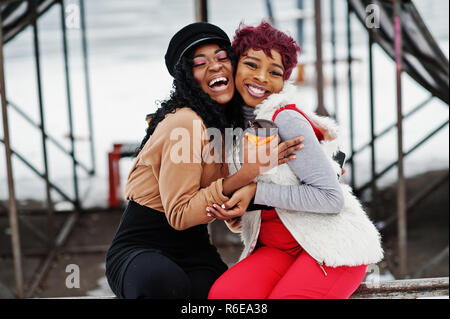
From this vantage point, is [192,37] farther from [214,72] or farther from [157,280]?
[157,280]

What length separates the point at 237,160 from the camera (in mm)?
1965

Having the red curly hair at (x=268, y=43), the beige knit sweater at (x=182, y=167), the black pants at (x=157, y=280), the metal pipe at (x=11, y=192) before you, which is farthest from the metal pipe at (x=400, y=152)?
the metal pipe at (x=11, y=192)

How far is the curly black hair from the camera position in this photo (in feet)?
6.48

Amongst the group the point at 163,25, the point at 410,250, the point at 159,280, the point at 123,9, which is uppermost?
the point at 123,9

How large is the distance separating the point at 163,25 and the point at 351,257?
20.4m

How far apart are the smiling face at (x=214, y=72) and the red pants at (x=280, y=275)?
1.63 feet

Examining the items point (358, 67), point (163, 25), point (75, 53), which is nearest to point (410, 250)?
point (358, 67)

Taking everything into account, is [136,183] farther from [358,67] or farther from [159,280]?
[358,67]

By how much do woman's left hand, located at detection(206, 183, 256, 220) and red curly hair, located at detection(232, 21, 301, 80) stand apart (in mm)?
533

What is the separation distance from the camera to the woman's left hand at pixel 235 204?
5.95ft

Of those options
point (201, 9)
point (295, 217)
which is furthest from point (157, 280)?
point (201, 9)

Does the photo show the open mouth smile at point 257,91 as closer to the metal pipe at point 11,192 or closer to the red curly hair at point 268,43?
the red curly hair at point 268,43

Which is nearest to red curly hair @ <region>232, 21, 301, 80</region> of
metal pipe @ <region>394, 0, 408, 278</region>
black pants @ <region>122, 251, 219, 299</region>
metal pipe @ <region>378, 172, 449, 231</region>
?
black pants @ <region>122, 251, 219, 299</region>

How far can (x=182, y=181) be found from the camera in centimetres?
185
